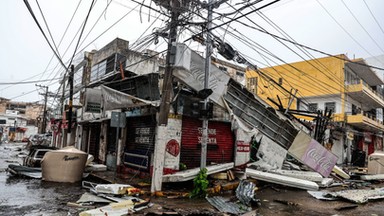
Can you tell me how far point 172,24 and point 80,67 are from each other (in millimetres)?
16510

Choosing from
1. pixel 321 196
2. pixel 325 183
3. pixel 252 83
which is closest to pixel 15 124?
pixel 252 83

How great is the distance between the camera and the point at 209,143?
12.9 meters

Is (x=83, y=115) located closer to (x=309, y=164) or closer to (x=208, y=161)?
(x=208, y=161)

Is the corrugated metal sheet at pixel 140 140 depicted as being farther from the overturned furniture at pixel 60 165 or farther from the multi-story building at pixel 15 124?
the multi-story building at pixel 15 124

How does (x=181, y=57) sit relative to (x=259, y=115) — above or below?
above

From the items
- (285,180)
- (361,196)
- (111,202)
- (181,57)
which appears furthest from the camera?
(285,180)

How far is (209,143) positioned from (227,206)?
4.87 m

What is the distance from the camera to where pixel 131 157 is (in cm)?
1338

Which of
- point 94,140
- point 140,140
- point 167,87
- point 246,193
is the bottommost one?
point 246,193

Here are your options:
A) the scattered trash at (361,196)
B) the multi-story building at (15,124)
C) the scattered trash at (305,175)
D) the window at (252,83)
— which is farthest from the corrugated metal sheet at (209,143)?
the multi-story building at (15,124)

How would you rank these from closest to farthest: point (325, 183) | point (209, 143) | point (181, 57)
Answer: point (181, 57) < point (325, 183) < point (209, 143)

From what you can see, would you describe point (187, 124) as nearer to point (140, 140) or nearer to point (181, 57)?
point (140, 140)

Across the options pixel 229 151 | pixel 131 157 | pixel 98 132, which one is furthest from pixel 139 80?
pixel 98 132

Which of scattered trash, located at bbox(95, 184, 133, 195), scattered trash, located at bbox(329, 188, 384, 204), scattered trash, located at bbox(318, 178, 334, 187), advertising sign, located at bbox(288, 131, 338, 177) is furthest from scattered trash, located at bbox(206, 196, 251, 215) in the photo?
scattered trash, located at bbox(318, 178, 334, 187)
